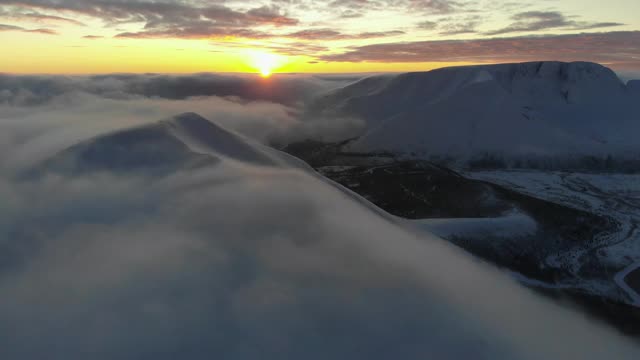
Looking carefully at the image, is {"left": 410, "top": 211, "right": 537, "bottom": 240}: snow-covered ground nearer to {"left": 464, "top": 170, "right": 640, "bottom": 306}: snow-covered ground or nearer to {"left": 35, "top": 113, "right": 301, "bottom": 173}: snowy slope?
{"left": 464, "top": 170, "right": 640, "bottom": 306}: snow-covered ground

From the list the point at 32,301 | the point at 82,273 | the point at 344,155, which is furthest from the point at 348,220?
the point at 344,155

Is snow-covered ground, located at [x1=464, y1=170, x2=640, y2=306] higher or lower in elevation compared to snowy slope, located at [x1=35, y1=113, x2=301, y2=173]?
lower

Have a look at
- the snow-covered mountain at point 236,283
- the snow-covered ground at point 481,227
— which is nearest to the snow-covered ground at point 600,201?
the snow-covered ground at point 481,227

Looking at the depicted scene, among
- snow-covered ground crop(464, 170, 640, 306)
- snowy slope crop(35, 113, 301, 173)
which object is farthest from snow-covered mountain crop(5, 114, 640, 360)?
snow-covered ground crop(464, 170, 640, 306)

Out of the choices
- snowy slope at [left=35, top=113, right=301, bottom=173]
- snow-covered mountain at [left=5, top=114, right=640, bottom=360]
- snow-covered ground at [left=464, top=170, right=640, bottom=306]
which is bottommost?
snow-covered ground at [left=464, top=170, right=640, bottom=306]

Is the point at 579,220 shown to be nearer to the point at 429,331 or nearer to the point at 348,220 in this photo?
the point at 348,220

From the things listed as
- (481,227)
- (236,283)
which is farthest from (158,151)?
(481,227)

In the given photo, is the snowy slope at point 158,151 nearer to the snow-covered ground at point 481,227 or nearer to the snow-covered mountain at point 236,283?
the snow-covered mountain at point 236,283

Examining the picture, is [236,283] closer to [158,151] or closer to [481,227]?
[158,151]
